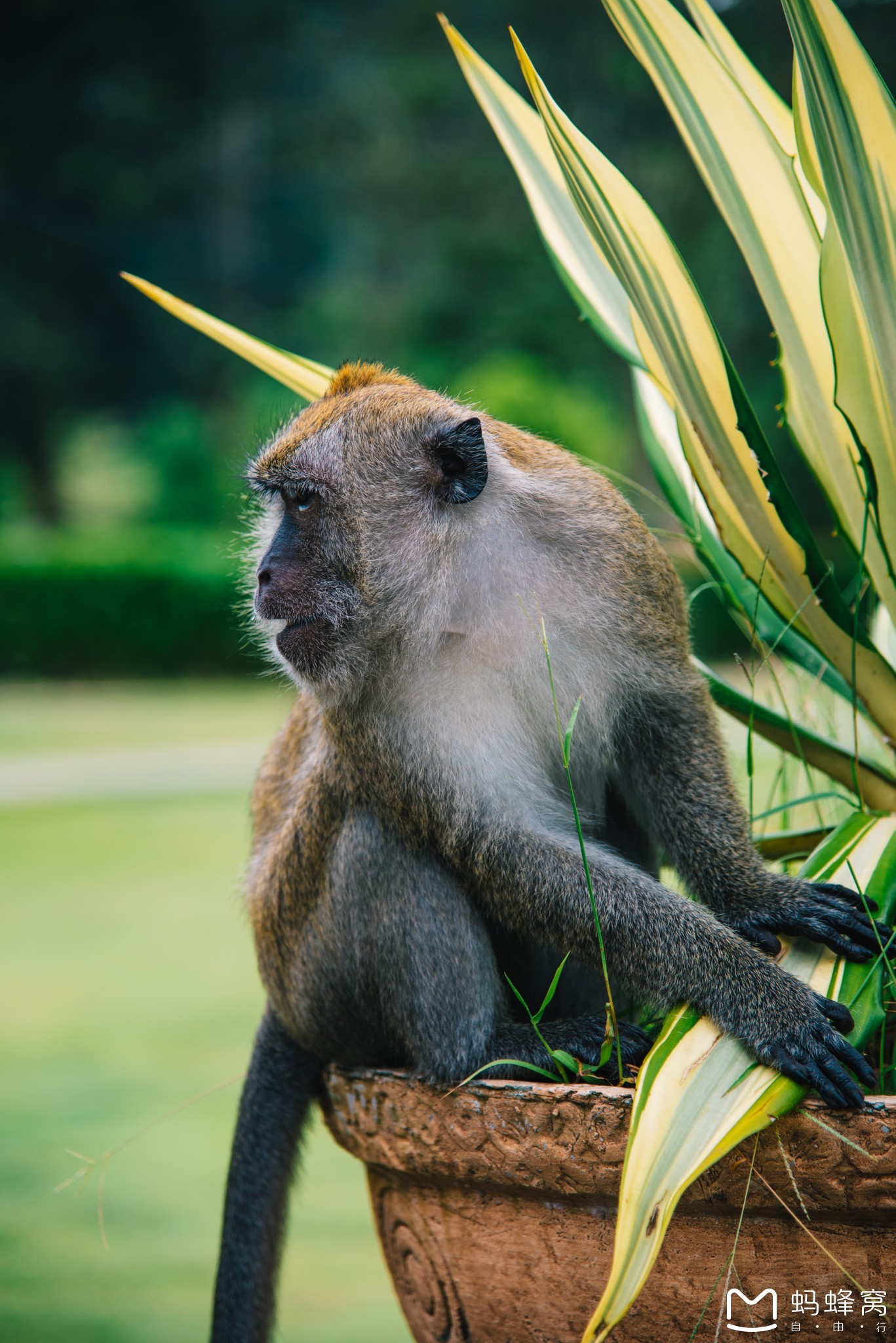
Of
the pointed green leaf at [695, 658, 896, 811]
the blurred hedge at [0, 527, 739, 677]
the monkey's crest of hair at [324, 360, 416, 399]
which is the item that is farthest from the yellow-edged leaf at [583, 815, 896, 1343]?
the blurred hedge at [0, 527, 739, 677]

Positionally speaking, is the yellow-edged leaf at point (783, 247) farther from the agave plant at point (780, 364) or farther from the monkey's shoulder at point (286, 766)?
the monkey's shoulder at point (286, 766)

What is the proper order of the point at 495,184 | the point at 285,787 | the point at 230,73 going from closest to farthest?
the point at 285,787, the point at 495,184, the point at 230,73

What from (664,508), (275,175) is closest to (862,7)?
(275,175)

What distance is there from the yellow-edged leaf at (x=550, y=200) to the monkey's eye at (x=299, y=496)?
2.55ft

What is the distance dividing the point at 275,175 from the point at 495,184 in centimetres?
605

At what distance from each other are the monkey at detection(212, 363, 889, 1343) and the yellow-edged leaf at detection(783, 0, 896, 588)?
0.39 meters

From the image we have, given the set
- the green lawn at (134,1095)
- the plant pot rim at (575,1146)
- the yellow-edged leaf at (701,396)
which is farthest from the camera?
the green lawn at (134,1095)

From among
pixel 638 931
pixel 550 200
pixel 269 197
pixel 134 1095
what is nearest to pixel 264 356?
pixel 550 200

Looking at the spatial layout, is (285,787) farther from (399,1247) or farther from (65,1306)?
(65,1306)

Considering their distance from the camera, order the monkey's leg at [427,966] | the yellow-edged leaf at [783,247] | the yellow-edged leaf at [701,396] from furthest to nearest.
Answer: the yellow-edged leaf at [783,247]
the yellow-edged leaf at [701,396]
the monkey's leg at [427,966]

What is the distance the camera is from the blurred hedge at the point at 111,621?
621 inches

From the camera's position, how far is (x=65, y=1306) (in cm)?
255

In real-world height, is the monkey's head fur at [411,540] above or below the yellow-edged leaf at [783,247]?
below

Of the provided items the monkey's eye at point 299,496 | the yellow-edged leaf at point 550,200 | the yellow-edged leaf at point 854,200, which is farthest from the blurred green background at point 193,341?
the yellow-edged leaf at point 854,200
